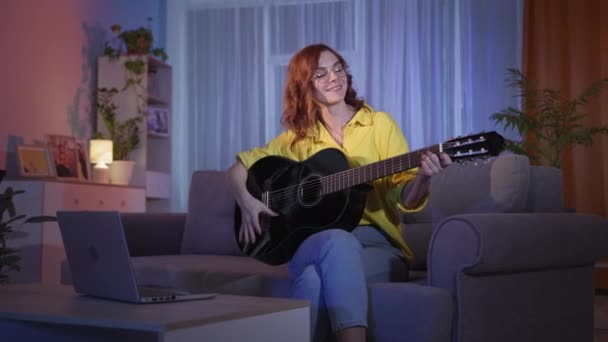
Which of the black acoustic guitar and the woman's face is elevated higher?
the woman's face

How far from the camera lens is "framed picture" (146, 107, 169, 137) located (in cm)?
539

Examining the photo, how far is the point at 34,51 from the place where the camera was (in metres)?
4.69

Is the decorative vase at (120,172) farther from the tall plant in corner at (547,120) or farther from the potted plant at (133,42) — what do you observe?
the tall plant in corner at (547,120)

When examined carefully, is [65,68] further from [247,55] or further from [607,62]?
[607,62]

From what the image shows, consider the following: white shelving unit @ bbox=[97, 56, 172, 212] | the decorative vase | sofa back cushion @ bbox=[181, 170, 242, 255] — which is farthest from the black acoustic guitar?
white shelving unit @ bbox=[97, 56, 172, 212]

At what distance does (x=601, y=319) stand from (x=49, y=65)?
3635 millimetres

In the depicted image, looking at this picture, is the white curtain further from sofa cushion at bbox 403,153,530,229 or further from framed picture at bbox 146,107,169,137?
sofa cushion at bbox 403,153,530,229

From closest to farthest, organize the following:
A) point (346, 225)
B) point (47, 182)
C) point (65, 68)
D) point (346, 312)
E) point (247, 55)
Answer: point (346, 312), point (346, 225), point (47, 182), point (65, 68), point (247, 55)

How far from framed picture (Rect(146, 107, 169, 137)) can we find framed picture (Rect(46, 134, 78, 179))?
698 mm

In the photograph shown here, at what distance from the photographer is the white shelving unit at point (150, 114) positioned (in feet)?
17.0

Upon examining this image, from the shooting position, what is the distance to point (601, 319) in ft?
12.5

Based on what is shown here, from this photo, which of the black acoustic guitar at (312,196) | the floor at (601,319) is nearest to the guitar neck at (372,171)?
the black acoustic guitar at (312,196)

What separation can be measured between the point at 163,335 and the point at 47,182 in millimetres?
2996

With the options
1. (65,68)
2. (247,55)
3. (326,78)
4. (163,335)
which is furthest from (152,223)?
(247,55)
